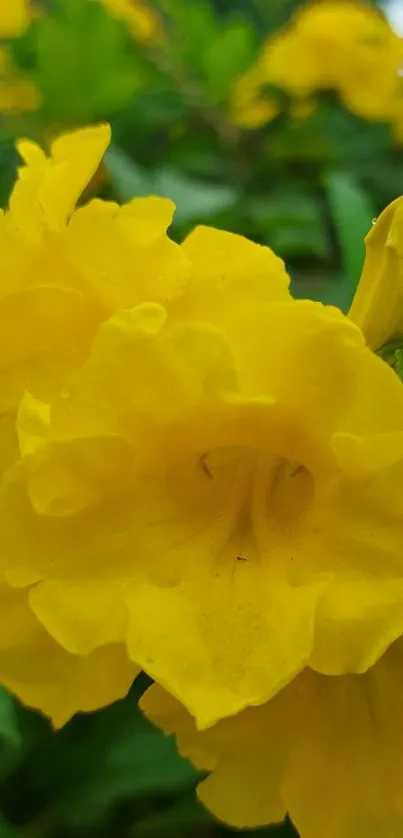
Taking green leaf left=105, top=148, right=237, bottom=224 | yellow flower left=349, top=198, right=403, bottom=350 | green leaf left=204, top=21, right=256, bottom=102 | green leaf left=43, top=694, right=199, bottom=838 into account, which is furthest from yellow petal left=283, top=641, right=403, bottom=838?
green leaf left=204, top=21, right=256, bottom=102

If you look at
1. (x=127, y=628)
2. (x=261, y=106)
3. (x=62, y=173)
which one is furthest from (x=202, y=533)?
(x=261, y=106)

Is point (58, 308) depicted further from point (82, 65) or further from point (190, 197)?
point (82, 65)

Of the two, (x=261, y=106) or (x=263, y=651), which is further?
(x=261, y=106)

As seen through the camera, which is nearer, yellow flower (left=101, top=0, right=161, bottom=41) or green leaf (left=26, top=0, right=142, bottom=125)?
green leaf (left=26, top=0, right=142, bottom=125)

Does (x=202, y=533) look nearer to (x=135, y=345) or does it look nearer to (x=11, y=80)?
(x=135, y=345)

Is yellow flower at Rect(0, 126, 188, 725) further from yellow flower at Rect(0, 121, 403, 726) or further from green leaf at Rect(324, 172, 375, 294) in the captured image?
green leaf at Rect(324, 172, 375, 294)

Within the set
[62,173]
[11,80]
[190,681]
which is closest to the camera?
[190,681]

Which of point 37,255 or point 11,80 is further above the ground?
point 37,255
